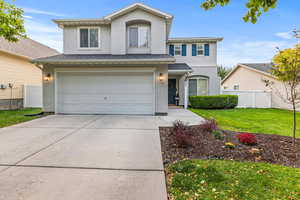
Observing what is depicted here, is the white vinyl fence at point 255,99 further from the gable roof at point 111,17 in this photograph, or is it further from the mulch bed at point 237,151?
the mulch bed at point 237,151

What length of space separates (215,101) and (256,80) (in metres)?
6.65

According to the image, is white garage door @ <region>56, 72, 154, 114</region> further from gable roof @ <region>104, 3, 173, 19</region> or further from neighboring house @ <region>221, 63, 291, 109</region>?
neighboring house @ <region>221, 63, 291, 109</region>

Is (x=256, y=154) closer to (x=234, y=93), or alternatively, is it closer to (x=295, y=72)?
(x=295, y=72)

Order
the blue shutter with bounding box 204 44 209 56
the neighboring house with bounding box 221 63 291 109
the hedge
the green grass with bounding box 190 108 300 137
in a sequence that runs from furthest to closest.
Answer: the blue shutter with bounding box 204 44 209 56 < the neighboring house with bounding box 221 63 291 109 < the hedge < the green grass with bounding box 190 108 300 137

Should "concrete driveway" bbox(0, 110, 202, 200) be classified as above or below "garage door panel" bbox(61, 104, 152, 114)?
below

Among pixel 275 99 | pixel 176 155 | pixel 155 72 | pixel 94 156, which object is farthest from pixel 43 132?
pixel 275 99

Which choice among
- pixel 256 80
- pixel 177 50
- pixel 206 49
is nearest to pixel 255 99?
pixel 256 80

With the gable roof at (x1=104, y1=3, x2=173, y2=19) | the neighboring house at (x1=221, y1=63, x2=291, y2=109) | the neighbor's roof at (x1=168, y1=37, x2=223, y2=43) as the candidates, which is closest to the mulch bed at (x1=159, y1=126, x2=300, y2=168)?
the gable roof at (x1=104, y1=3, x2=173, y2=19)

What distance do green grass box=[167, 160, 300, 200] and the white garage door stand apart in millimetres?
6406

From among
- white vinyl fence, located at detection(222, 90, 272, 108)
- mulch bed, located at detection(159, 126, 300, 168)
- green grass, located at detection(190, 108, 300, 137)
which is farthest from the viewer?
white vinyl fence, located at detection(222, 90, 272, 108)

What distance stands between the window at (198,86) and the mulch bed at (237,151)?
10.0 meters

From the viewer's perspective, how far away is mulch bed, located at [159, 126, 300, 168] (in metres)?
3.68

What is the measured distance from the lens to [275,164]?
3420mm

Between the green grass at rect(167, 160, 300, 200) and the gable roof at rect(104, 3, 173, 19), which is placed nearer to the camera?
the green grass at rect(167, 160, 300, 200)
